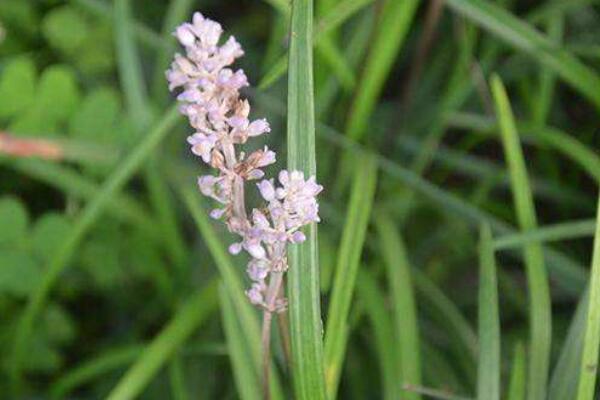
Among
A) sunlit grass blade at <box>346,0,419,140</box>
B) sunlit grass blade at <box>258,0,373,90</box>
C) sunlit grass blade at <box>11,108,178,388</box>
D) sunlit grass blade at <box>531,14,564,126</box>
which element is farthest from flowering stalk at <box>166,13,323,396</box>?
sunlit grass blade at <box>531,14,564,126</box>

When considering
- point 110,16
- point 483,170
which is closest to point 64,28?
point 110,16

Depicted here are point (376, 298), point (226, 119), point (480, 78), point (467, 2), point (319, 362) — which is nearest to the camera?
point (226, 119)

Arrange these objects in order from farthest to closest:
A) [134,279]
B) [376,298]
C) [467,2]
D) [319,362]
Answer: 1. [134,279]
2. [376,298]
3. [467,2]
4. [319,362]

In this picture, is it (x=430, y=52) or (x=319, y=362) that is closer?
(x=319, y=362)

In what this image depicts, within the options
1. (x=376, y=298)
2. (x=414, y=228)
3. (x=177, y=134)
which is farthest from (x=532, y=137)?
(x=177, y=134)

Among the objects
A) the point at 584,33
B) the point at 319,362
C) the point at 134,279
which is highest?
the point at 584,33

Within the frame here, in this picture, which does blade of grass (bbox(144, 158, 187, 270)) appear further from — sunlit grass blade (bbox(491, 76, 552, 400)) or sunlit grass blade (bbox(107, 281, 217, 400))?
sunlit grass blade (bbox(491, 76, 552, 400))

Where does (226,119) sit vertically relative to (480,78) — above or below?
below

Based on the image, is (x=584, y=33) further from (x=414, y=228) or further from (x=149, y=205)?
(x=149, y=205)
